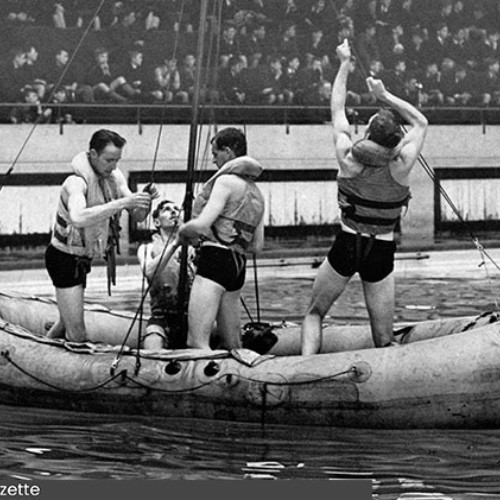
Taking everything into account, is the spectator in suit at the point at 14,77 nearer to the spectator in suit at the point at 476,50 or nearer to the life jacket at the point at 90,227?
the spectator in suit at the point at 476,50

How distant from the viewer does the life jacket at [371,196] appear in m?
10.3

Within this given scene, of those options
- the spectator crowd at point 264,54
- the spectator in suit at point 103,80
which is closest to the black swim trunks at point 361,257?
the spectator crowd at point 264,54

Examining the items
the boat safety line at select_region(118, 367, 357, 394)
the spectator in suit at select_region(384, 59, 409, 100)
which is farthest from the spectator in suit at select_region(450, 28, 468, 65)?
the boat safety line at select_region(118, 367, 357, 394)

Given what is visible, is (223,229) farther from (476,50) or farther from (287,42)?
(476,50)

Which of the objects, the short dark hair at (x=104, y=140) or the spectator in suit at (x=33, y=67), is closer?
the short dark hair at (x=104, y=140)

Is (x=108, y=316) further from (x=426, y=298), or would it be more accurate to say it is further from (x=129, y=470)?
(x=426, y=298)

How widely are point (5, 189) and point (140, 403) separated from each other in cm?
1216

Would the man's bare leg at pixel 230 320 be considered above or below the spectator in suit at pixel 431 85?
below

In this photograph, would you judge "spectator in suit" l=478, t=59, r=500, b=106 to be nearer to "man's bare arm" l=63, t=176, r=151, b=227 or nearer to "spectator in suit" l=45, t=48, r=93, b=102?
"spectator in suit" l=45, t=48, r=93, b=102

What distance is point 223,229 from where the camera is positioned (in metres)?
10.6

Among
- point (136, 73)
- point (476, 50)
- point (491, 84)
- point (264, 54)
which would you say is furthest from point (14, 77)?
point (476, 50)

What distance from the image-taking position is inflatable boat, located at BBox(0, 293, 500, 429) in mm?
10062

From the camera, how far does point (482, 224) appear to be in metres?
25.2

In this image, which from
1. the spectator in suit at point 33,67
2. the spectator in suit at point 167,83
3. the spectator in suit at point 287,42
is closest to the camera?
the spectator in suit at point 33,67
